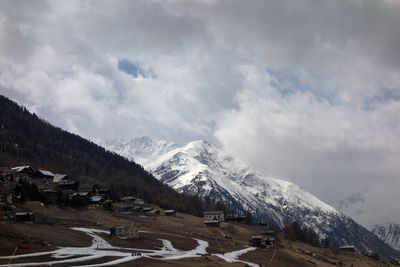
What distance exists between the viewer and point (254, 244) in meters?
178

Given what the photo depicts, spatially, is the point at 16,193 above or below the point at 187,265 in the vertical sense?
above

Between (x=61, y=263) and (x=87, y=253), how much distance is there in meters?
13.7

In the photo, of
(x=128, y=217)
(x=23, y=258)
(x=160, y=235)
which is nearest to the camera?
(x=23, y=258)

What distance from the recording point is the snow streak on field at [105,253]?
9869 centimetres

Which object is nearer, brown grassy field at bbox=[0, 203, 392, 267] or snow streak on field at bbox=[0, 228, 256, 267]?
snow streak on field at bbox=[0, 228, 256, 267]

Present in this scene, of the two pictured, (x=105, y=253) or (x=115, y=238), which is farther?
(x=115, y=238)

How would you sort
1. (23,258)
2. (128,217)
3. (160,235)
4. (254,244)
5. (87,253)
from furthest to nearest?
1. (128,217)
2. (254,244)
3. (160,235)
4. (87,253)
5. (23,258)

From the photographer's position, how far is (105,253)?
4422 inches

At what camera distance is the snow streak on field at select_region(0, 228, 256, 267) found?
9869cm

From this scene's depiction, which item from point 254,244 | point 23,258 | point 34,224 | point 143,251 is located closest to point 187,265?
point 143,251

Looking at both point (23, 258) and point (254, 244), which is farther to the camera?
point (254, 244)

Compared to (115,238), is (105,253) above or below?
below

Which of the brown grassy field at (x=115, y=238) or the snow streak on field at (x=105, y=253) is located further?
the brown grassy field at (x=115, y=238)

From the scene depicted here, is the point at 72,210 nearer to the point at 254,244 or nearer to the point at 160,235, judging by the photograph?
the point at 160,235
